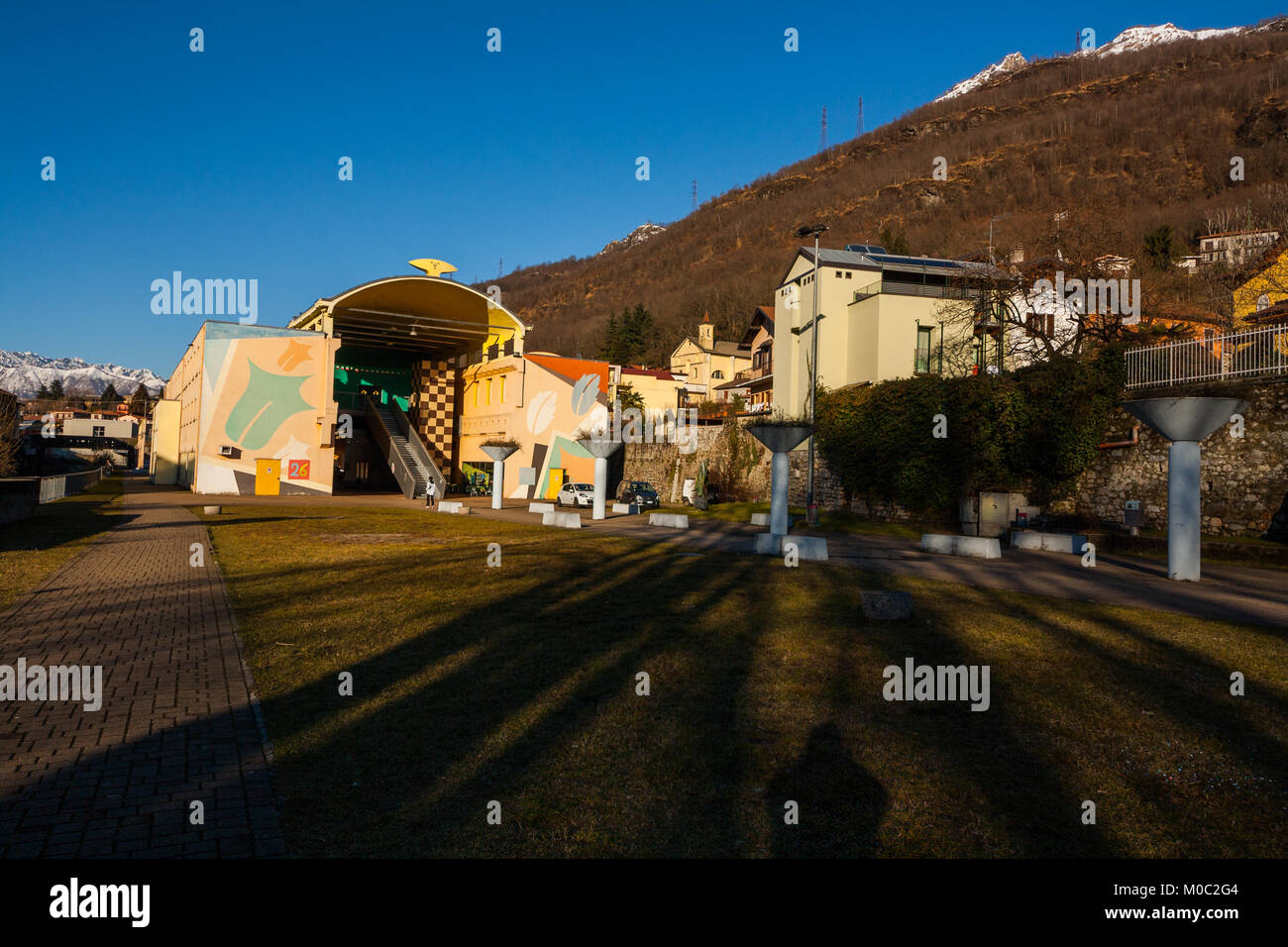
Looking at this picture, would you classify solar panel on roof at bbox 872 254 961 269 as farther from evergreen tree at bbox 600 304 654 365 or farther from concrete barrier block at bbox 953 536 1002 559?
evergreen tree at bbox 600 304 654 365

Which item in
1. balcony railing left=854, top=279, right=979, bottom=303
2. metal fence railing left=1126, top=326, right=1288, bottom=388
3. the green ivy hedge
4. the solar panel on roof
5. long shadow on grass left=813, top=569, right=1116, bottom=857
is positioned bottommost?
long shadow on grass left=813, top=569, right=1116, bottom=857

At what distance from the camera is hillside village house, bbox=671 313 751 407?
82.0m

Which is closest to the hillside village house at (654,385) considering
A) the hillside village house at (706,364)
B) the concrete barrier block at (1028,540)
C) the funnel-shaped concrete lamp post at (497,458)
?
the hillside village house at (706,364)

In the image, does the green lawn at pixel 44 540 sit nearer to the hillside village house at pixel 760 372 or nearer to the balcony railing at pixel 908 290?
the balcony railing at pixel 908 290

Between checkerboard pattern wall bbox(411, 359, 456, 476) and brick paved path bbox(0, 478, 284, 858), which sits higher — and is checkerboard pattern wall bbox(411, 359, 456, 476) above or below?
above

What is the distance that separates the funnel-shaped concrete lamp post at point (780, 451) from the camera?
18312mm

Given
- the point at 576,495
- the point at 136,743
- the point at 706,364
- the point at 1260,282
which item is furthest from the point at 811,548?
the point at 706,364

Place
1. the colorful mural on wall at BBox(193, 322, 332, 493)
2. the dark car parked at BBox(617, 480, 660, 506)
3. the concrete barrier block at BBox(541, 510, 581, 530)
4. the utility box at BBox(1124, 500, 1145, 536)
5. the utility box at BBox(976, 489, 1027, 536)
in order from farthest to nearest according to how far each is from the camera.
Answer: the colorful mural on wall at BBox(193, 322, 332, 493), the dark car parked at BBox(617, 480, 660, 506), the concrete barrier block at BBox(541, 510, 581, 530), the utility box at BBox(976, 489, 1027, 536), the utility box at BBox(1124, 500, 1145, 536)

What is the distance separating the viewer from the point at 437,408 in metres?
52.9

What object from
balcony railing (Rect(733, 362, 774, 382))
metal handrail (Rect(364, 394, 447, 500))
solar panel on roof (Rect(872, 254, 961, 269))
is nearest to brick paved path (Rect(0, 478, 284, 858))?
metal handrail (Rect(364, 394, 447, 500))

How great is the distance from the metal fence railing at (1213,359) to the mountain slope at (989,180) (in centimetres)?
4192

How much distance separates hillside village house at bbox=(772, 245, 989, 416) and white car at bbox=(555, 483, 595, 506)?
12.1 m
